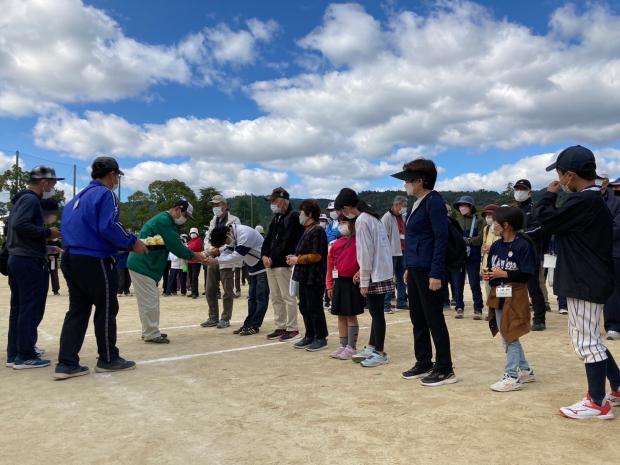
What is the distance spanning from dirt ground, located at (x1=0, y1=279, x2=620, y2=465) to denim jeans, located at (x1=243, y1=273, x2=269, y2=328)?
1.31m

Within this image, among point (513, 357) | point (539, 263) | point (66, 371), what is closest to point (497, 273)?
point (513, 357)

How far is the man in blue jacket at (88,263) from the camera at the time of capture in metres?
4.94

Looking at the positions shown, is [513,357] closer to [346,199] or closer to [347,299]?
[347,299]

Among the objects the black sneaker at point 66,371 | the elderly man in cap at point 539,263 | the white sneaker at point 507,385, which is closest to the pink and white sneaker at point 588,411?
the white sneaker at point 507,385

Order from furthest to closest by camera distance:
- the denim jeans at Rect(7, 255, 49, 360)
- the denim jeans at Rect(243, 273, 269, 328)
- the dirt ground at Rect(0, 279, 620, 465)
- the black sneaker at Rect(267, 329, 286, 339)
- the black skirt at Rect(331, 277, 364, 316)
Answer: the denim jeans at Rect(243, 273, 269, 328) < the black sneaker at Rect(267, 329, 286, 339) < the black skirt at Rect(331, 277, 364, 316) < the denim jeans at Rect(7, 255, 49, 360) < the dirt ground at Rect(0, 279, 620, 465)

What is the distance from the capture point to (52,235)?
5.43 m

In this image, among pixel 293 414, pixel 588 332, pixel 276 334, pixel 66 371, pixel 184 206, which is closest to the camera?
pixel 588 332

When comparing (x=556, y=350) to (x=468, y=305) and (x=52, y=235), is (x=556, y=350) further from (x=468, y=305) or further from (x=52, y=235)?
(x=52, y=235)

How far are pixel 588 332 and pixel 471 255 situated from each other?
5427 mm

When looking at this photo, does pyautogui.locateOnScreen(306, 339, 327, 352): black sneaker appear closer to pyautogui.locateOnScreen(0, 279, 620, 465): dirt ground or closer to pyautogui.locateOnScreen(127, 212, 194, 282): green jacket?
pyautogui.locateOnScreen(0, 279, 620, 465): dirt ground

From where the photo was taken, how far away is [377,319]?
559cm

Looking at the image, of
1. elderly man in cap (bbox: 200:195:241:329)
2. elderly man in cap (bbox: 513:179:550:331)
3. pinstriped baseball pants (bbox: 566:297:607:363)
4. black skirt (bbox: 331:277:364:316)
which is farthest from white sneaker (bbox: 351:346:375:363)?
elderly man in cap (bbox: 200:195:241:329)

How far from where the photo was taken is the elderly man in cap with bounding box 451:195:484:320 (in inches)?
344

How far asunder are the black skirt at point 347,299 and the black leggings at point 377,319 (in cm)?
21
